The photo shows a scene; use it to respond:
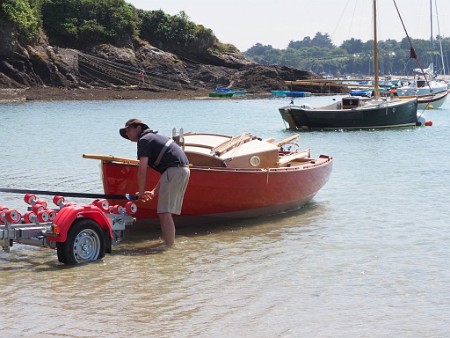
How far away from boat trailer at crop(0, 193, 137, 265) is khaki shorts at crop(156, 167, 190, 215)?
954mm

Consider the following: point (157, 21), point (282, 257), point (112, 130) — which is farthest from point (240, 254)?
point (157, 21)

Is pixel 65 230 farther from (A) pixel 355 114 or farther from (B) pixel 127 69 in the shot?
(B) pixel 127 69

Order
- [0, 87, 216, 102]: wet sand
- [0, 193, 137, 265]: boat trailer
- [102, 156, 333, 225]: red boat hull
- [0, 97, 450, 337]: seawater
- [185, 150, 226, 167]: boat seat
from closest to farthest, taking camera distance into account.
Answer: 1. [0, 97, 450, 337]: seawater
2. [0, 193, 137, 265]: boat trailer
3. [102, 156, 333, 225]: red boat hull
4. [185, 150, 226, 167]: boat seat
5. [0, 87, 216, 102]: wet sand

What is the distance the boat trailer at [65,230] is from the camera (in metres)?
9.85

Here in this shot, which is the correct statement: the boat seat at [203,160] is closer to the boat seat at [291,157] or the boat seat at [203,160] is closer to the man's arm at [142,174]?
the boat seat at [291,157]

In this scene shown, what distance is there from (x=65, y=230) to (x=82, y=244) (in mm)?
493

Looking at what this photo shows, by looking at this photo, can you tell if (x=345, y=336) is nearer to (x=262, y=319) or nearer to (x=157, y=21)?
(x=262, y=319)

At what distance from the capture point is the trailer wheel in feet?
32.6

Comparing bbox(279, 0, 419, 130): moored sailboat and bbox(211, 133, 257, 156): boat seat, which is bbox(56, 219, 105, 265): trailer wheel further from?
bbox(279, 0, 419, 130): moored sailboat

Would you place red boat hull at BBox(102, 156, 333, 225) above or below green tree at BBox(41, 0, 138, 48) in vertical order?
below

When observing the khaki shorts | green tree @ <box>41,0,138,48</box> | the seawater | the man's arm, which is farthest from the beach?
the man's arm

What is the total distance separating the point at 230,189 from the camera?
1307cm

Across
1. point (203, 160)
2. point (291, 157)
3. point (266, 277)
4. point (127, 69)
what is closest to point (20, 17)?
point (127, 69)

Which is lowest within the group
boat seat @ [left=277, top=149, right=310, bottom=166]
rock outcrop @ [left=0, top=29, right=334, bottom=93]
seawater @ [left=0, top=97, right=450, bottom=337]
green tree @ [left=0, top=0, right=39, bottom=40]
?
seawater @ [left=0, top=97, right=450, bottom=337]
